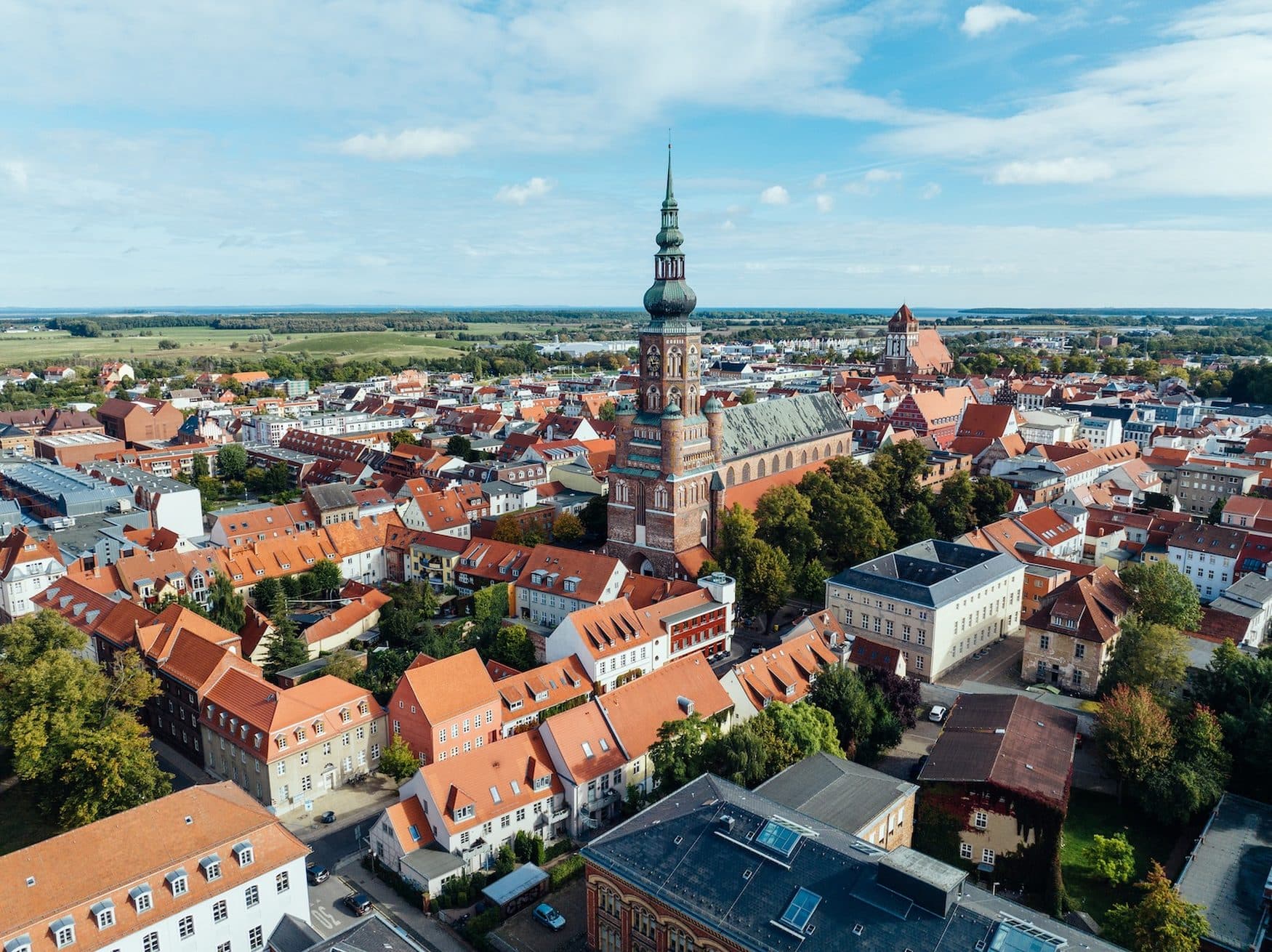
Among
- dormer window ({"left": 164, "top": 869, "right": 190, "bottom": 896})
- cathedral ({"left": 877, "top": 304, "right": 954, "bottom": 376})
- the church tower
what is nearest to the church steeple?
the church tower

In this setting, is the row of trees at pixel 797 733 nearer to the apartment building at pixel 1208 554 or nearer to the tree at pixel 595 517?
the apartment building at pixel 1208 554

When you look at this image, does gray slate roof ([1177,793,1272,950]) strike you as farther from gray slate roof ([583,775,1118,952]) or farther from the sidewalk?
the sidewalk

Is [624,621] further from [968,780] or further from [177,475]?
[177,475]

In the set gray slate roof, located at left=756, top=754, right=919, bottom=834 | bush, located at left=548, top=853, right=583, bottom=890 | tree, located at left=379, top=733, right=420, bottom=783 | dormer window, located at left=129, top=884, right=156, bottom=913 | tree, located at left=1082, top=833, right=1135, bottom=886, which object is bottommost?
bush, located at left=548, top=853, right=583, bottom=890

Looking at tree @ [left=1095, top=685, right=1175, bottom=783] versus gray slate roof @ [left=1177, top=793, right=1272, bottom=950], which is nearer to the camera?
gray slate roof @ [left=1177, top=793, right=1272, bottom=950]

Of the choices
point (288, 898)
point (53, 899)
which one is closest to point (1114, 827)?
point (288, 898)

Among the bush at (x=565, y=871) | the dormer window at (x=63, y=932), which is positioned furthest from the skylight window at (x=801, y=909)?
the dormer window at (x=63, y=932)
